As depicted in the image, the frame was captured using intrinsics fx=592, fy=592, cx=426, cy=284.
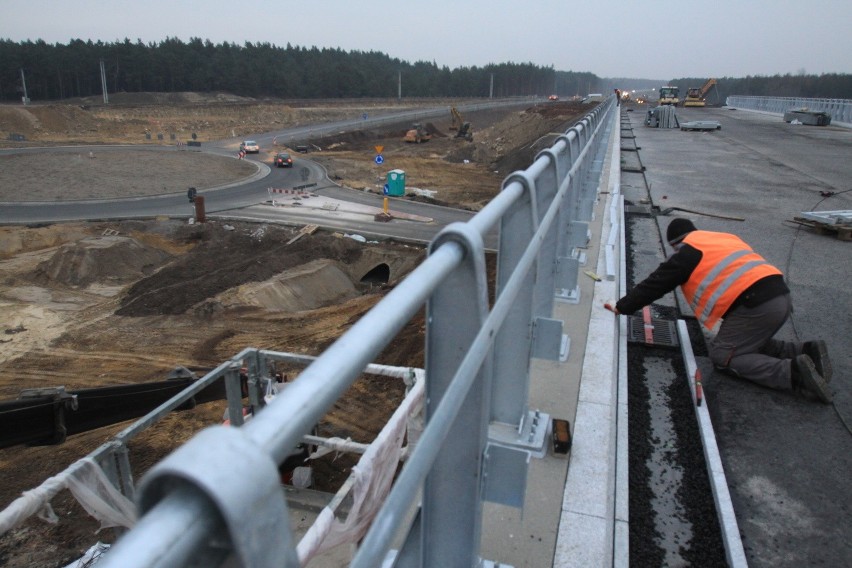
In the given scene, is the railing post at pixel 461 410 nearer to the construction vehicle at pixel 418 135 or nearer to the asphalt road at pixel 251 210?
the asphalt road at pixel 251 210

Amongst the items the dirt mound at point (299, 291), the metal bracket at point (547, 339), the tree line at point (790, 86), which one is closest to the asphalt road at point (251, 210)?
the dirt mound at point (299, 291)

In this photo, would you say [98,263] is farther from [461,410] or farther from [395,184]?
[461,410]

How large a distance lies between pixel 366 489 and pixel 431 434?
12.8 feet

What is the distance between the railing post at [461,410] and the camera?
164 cm

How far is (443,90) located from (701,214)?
14072cm

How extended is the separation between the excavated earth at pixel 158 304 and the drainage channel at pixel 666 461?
4951 millimetres

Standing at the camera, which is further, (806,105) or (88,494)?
(806,105)

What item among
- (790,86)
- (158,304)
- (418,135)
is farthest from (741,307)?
(790,86)

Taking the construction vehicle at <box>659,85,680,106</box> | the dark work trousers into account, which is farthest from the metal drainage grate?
the construction vehicle at <box>659,85,680,106</box>

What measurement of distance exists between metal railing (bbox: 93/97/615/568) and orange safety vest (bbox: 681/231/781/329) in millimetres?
1483

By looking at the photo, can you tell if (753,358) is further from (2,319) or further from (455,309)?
(2,319)

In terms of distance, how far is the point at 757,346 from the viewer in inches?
179

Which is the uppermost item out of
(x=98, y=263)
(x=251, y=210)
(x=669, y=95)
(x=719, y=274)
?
(x=669, y=95)

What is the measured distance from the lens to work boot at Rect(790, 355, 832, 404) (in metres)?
4.16
